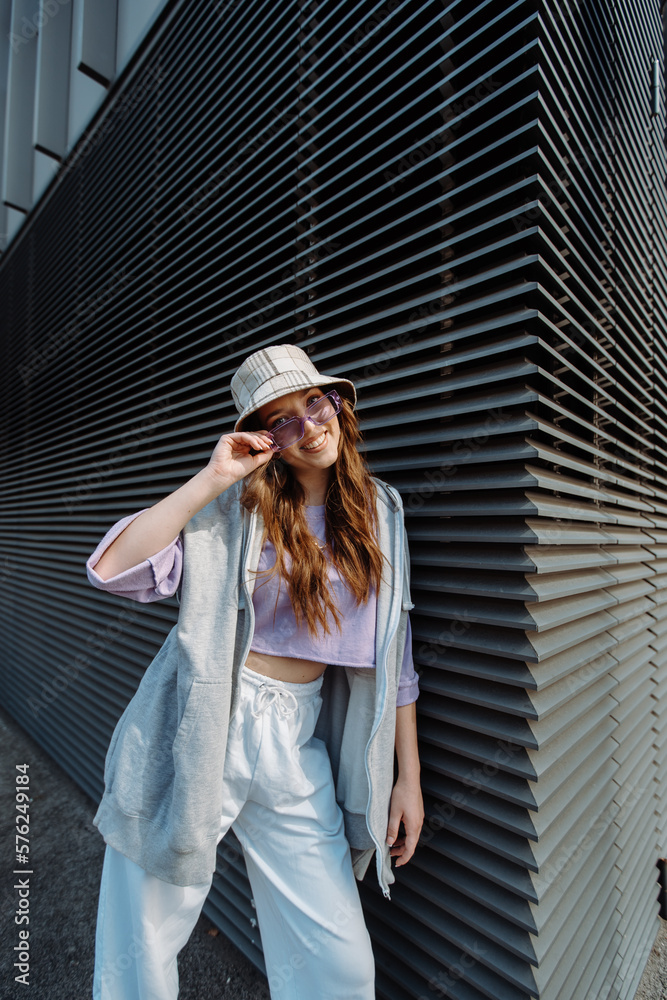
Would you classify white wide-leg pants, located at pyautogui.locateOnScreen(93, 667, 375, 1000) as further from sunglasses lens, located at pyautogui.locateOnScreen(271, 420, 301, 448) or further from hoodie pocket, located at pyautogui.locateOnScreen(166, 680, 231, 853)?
sunglasses lens, located at pyautogui.locateOnScreen(271, 420, 301, 448)

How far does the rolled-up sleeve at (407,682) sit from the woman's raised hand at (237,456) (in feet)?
2.26

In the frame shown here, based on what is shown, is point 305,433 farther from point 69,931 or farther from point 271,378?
point 69,931

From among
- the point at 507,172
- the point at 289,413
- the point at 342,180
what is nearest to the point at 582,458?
the point at 507,172

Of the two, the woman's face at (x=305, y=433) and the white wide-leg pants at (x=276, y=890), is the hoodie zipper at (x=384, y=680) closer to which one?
the white wide-leg pants at (x=276, y=890)

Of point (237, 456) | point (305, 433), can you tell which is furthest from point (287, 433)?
point (237, 456)

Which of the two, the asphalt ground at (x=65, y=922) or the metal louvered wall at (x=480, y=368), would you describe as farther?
the asphalt ground at (x=65, y=922)

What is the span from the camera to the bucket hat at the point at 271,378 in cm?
138

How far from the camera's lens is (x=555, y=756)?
1495 millimetres

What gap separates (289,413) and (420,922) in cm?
181

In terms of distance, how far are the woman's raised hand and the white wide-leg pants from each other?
613 millimetres

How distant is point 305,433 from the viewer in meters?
1.42

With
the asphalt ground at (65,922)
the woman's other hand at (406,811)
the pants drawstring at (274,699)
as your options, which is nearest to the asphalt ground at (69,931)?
the asphalt ground at (65,922)

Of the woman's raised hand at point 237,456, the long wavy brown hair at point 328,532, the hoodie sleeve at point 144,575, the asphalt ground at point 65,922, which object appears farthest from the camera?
the asphalt ground at point 65,922

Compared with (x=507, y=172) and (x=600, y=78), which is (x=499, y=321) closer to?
(x=507, y=172)
